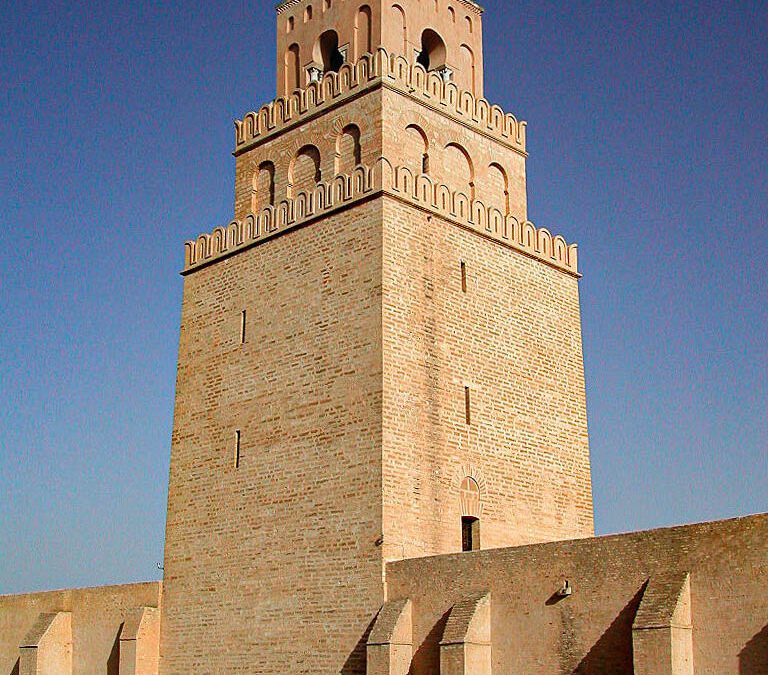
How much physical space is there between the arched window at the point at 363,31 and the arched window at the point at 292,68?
6.12ft

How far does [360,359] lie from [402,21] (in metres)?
7.93

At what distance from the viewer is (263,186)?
24531 millimetres

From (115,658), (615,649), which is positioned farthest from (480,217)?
(115,658)

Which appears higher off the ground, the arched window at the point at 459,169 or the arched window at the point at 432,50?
the arched window at the point at 432,50

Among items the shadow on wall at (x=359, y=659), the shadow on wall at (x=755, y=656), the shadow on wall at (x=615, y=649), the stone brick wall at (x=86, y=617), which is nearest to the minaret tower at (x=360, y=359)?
the shadow on wall at (x=359, y=659)

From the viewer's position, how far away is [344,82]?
23.1 metres

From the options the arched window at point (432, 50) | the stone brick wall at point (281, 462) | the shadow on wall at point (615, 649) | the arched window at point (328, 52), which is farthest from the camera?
the arched window at point (328, 52)

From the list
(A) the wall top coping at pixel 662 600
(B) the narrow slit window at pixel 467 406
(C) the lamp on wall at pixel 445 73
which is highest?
(C) the lamp on wall at pixel 445 73

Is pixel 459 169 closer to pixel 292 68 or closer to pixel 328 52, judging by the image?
pixel 328 52

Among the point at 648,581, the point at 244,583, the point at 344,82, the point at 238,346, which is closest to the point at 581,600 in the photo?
the point at 648,581

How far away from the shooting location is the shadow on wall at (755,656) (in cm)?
1453

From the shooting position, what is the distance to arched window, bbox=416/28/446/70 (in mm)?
24812

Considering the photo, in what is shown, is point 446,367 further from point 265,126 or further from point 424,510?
point 265,126

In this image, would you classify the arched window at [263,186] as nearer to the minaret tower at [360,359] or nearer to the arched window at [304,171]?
the minaret tower at [360,359]
